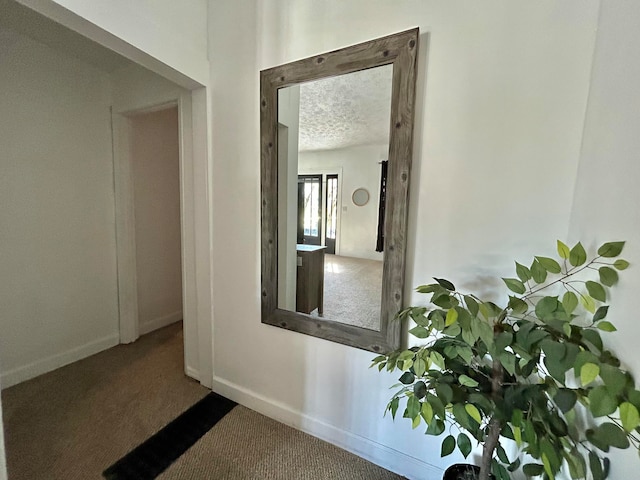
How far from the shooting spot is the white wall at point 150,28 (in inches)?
42.6

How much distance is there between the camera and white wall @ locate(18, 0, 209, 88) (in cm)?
108

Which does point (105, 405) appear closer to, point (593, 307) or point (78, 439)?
point (78, 439)

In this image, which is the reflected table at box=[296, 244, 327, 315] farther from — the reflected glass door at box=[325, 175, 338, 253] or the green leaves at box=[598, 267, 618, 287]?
the green leaves at box=[598, 267, 618, 287]

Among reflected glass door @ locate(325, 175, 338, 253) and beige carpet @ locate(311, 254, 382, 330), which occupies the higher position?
reflected glass door @ locate(325, 175, 338, 253)

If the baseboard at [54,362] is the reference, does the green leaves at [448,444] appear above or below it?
above

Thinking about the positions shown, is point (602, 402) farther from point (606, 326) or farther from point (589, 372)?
point (606, 326)

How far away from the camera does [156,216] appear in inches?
108

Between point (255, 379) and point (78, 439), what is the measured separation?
3.18 feet

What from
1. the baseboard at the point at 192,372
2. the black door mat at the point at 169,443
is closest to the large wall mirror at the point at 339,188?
the black door mat at the point at 169,443

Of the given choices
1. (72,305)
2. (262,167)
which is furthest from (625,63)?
(72,305)

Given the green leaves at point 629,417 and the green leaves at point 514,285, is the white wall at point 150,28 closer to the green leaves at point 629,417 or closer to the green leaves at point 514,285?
the green leaves at point 514,285

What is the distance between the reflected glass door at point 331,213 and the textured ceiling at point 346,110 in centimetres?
21

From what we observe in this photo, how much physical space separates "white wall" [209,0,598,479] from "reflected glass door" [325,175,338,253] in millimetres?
447

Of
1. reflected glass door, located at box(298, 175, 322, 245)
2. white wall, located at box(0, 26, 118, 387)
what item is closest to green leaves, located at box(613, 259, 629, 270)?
reflected glass door, located at box(298, 175, 322, 245)
